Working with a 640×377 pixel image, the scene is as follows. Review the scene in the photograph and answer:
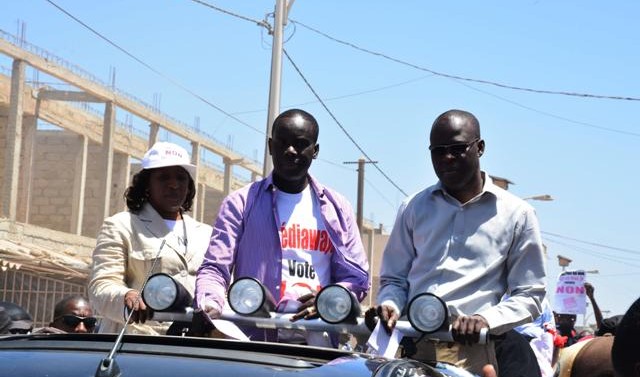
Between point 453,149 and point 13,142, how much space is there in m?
23.6

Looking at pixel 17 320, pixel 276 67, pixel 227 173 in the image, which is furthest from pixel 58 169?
pixel 17 320

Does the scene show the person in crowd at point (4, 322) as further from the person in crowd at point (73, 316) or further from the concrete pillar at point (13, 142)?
the concrete pillar at point (13, 142)

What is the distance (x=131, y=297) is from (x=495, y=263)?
1.50 meters

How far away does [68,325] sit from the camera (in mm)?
7152

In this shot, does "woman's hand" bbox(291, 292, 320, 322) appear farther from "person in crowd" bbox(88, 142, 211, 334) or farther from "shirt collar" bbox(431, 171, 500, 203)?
"person in crowd" bbox(88, 142, 211, 334)

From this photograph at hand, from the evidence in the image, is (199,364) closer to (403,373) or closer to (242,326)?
(403,373)

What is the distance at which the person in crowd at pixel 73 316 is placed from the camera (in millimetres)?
7096

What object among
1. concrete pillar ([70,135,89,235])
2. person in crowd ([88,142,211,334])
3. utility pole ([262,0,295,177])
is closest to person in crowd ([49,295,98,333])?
person in crowd ([88,142,211,334])

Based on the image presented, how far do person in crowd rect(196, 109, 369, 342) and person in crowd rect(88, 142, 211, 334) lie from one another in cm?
44

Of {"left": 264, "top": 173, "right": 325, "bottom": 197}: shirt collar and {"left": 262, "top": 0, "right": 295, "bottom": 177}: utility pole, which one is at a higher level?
{"left": 262, "top": 0, "right": 295, "bottom": 177}: utility pole

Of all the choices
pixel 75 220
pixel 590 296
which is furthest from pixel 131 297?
pixel 75 220

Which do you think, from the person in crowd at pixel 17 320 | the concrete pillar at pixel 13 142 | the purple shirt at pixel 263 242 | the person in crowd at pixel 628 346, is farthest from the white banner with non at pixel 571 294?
the concrete pillar at pixel 13 142

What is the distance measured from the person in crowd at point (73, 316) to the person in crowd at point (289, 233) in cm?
228

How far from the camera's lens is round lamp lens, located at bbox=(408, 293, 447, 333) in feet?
12.4
